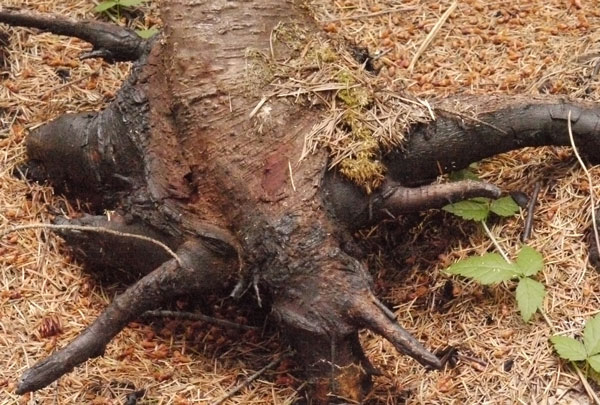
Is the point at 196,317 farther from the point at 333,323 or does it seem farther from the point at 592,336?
the point at 592,336

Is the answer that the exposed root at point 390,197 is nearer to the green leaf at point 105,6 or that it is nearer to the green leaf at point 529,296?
the green leaf at point 529,296

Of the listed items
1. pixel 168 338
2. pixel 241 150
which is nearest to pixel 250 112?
pixel 241 150

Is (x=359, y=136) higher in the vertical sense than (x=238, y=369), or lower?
higher

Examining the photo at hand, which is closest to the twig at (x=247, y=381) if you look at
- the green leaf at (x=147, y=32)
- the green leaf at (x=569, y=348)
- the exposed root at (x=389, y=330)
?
the exposed root at (x=389, y=330)

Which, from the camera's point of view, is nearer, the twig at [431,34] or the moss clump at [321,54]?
the moss clump at [321,54]

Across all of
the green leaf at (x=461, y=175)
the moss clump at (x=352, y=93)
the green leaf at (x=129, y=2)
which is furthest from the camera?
the green leaf at (x=129, y=2)

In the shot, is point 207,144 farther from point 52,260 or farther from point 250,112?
point 52,260
